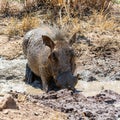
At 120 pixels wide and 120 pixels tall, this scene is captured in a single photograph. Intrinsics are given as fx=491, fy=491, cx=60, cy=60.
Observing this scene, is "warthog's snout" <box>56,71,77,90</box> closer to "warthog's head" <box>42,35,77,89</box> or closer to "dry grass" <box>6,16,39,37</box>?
"warthog's head" <box>42,35,77,89</box>

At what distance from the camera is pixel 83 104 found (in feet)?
22.5

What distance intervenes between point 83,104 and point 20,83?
3.49 meters

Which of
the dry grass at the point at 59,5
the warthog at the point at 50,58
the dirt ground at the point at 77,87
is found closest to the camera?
the dirt ground at the point at 77,87

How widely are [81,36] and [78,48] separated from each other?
1.66ft

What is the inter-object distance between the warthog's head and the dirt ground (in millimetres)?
310

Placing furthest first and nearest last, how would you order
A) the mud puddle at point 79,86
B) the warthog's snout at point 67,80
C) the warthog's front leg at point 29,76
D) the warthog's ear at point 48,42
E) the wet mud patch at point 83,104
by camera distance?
the warthog's front leg at point 29,76 → the mud puddle at point 79,86 → the warthog's ear at point 48,42 → the warthog's snout at point 67,80 → the wet mud patch at point 83,104

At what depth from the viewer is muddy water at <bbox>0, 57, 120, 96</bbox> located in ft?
30.9

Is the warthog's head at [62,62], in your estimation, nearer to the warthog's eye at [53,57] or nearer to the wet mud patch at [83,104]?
the warthog's eye at [53,57]

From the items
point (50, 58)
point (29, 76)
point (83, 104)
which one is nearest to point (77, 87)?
point (50, 58)

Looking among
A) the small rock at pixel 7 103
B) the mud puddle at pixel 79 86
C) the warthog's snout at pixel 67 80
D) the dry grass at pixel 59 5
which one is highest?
the dry grass at pixel 59 5

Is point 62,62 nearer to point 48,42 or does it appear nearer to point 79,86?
point 48,42

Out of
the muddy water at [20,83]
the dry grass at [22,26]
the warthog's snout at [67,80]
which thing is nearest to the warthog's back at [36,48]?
the muddy water at [20,83]

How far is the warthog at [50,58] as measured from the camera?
854 centimetres

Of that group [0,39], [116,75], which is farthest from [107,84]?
[0,39]
